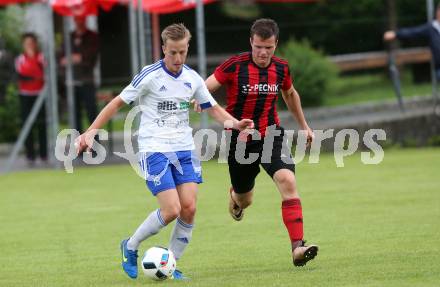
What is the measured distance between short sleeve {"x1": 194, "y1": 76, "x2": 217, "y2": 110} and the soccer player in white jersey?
0.09 metres

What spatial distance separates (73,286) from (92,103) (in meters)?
9.74

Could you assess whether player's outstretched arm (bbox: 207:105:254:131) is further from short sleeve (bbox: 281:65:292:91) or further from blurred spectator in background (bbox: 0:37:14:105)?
blurred spectator in background (bbox: 0:37:14:105)

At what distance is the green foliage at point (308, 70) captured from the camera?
18.8 m

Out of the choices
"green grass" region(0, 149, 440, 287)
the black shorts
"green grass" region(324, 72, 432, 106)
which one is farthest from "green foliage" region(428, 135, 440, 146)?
the black shorts

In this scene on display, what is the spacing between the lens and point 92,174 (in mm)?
16766

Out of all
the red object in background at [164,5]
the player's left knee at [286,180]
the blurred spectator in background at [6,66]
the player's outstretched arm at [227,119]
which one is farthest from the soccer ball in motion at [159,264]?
the blurred spectator in background at [6,66]

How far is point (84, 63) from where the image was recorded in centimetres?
1747

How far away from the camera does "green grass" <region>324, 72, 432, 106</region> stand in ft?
63.4

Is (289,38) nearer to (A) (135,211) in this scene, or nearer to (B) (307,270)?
(A) (135,211)

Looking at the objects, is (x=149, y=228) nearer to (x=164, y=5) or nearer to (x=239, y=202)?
(x=239, y=202)

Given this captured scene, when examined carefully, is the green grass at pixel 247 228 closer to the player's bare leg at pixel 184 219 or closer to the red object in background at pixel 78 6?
the player's bare leg at pixel 184 219

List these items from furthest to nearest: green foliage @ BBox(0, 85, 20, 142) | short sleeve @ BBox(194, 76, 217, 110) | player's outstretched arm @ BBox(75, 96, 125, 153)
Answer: green foliage @ BBox(0, 85, 20, 142) < short sleeve @ BBox(194, 76, 217, 110) < player's outstretched arm @ BBox(75, 96, 125, 153)

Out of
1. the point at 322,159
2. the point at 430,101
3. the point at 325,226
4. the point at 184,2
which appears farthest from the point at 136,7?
the point at 325,226

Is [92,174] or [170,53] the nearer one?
[170,53]
